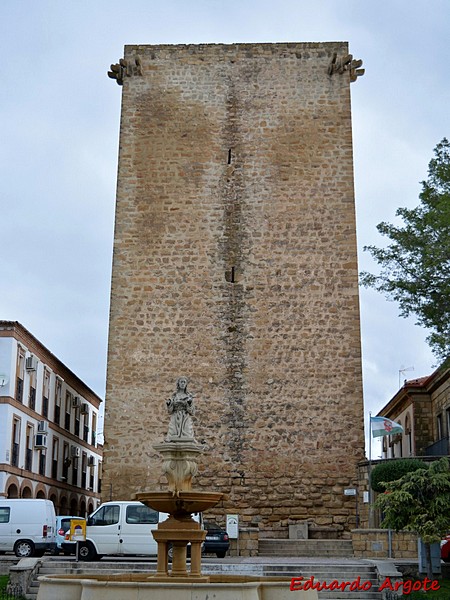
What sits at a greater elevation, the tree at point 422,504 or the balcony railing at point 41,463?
the balcony railing at point 41,463

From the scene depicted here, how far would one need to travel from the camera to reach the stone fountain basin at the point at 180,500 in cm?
1093

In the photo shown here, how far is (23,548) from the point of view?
63.6 ft

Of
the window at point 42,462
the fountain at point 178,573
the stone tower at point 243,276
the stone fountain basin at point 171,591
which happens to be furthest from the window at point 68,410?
the stone fountain basin at point 171,591

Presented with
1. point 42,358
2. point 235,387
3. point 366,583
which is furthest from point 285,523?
point 42,358

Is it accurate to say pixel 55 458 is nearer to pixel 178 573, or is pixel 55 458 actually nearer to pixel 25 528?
pixel 25 528

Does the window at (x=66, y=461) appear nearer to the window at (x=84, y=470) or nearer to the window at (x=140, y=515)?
the window at (x=84, y=470)

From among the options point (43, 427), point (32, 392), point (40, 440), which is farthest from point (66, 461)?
point (32, 392)

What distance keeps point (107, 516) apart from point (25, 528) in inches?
131

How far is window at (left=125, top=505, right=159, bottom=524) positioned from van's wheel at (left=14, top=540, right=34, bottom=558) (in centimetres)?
348

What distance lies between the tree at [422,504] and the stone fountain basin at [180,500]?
387cm

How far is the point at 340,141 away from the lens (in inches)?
910

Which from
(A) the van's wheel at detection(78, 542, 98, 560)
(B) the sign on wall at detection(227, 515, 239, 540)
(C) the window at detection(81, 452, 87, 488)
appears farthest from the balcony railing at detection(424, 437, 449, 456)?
Result: (C) the window at detection(81, 452, 87, 488)

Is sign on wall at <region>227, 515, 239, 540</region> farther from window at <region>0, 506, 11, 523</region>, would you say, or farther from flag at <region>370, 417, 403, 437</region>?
window at <region>0, 506, 11, 523</region>

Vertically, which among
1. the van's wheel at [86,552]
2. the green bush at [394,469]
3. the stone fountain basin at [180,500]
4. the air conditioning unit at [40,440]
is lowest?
the van's wheel at [86,552]
